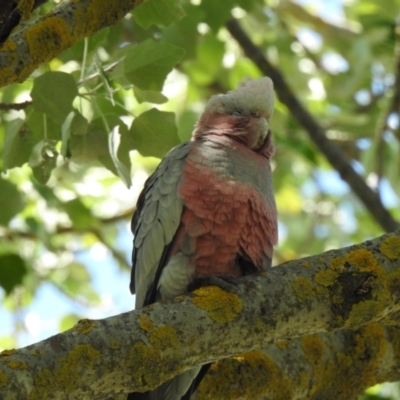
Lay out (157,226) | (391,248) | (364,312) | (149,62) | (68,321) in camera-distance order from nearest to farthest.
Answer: (364,312), (391,248), (149,62), (157,226), (68,321)

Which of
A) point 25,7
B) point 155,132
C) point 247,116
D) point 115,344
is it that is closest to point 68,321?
point 247,116

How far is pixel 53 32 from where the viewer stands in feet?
9.61

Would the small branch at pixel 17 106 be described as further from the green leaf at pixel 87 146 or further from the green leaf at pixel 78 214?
the green leaf at pixel 78 214

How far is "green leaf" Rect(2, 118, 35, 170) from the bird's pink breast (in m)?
0.89

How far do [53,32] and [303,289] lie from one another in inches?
61.4

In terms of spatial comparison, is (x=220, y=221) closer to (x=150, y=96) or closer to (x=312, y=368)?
(x=150, y=96)

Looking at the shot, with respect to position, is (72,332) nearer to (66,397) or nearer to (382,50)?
(66,397)

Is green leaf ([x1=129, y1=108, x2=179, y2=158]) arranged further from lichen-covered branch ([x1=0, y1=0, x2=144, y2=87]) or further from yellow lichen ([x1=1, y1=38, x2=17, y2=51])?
yellow lichen ([x1=1, y1=38, x2=17, y2=51])

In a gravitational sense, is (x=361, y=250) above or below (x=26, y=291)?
below

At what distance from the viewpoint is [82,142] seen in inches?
142

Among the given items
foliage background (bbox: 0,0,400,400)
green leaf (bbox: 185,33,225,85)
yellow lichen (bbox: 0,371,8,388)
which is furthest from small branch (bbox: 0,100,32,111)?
green leaf (bbox: 185,33,225,85)

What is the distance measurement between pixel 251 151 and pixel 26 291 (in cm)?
302

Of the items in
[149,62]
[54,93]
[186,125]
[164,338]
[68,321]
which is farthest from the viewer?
[68,321]

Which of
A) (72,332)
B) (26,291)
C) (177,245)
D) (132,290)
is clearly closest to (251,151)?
(177,245)
